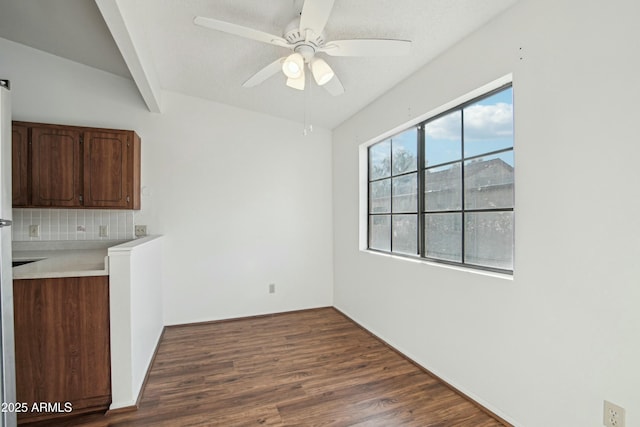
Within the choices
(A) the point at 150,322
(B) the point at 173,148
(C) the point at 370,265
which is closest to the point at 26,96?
(B) the point at 173,148

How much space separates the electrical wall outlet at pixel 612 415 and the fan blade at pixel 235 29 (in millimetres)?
2578

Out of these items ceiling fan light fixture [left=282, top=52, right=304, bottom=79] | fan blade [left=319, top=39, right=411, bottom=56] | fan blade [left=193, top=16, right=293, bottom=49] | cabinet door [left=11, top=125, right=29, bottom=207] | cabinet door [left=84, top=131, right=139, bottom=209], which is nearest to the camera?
fan blade [left=193, top=16, right=293, bottom=49]

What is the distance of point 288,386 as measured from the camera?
7.44 ft

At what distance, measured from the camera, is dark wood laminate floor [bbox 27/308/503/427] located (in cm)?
190

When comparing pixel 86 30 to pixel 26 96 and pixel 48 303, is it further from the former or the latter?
pixel 48 303

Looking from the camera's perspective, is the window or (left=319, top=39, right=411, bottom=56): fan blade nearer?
Result: (left=319, top=39, right=411, bottom=56): fan blade

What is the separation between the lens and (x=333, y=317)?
3.83 metres

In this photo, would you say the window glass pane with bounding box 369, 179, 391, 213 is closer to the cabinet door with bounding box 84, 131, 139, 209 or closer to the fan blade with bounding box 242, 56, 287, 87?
the fan blade with bounding box 242, 56, 287, 87

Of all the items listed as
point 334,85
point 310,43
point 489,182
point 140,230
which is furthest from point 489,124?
point 140,230

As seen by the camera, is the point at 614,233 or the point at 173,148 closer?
the point at 614,233

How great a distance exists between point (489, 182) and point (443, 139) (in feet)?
2.02

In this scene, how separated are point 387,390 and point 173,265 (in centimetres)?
268

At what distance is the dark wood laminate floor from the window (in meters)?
1.01

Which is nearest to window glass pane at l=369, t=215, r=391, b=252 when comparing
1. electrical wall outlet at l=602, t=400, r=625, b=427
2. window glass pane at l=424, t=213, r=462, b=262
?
window glass pane at l=424, t=213, r=462, b=262
